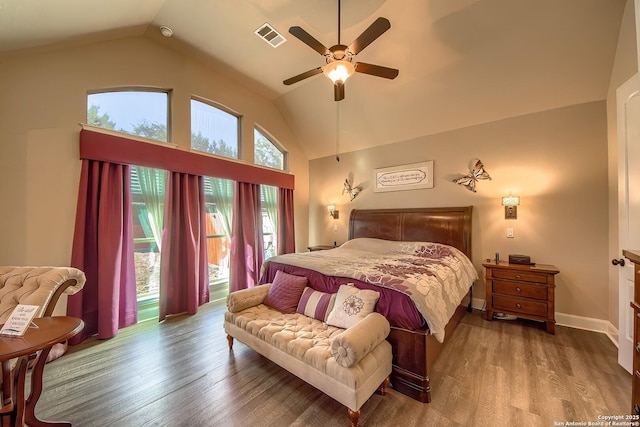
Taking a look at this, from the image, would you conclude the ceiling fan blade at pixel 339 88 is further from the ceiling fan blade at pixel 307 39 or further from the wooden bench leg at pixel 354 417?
the wooden bench leg at pixel 354 417

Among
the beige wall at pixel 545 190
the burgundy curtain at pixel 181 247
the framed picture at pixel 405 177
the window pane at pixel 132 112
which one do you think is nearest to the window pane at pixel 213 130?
the window pane at pixel 132 112

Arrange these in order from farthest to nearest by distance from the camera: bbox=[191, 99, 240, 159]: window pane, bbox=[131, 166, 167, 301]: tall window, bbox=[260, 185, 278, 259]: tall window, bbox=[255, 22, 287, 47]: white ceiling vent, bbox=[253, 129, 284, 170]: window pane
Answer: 1. bbox=[260, 185, 278, 259]: tall window
2. bbox=[253, 129, 284, 170]: window pane
3. bbox=[191, 99, 240, 159]: window pane
4. bbox=[131, 166, 167, 301]: tall window
5. bbox=[255, 22, 287, 47]: white ceiling vent

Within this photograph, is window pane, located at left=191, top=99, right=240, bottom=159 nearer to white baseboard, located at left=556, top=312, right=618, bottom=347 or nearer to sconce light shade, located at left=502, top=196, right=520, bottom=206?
sconce light shade, located at left=502, top=196, right=520, bottom=206

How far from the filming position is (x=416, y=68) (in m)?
3.24

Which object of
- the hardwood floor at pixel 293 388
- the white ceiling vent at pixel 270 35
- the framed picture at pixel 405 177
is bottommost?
the hardwood floor at pixel 293 388

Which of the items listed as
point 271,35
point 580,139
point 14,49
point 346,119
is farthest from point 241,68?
point 580,139

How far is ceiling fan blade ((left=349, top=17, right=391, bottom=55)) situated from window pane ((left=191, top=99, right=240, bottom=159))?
106 inches

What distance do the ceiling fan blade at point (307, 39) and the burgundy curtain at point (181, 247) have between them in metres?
2.41

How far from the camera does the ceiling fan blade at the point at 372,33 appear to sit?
184 centimetres

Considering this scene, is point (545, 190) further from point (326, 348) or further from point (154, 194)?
point (154, 194)

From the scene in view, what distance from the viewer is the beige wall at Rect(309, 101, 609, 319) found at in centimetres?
290

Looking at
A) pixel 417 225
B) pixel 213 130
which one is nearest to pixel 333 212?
pixel 417 225

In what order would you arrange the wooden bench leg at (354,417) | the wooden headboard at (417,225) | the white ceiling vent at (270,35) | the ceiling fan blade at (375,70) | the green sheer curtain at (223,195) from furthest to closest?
the green sheer curtain at (223,195) → the wooden headboard at (417,225) → the white ceiling vent at (270,35) → the ceiling fan blade at (375,70) → the wooden bench leg at (354,417)

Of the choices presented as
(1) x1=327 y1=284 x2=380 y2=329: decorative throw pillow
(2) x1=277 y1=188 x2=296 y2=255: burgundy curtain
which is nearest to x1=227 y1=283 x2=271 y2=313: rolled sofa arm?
(1) x1=327 y1=284 x2=380 y2=329: decorative throw pillow
